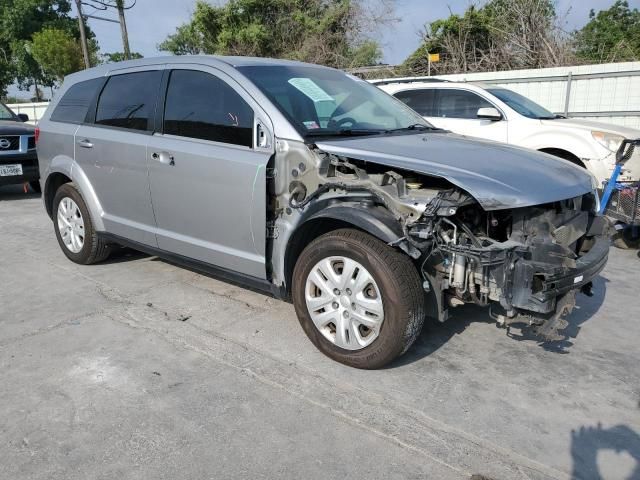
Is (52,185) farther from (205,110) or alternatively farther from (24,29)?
(24,29)

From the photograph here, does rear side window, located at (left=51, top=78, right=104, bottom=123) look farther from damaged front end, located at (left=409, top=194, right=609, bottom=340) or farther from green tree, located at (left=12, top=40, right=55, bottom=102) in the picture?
green tree, located at (left=12, top=40, right=55, bottom=102)

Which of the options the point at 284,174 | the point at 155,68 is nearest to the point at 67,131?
the point at 155,68

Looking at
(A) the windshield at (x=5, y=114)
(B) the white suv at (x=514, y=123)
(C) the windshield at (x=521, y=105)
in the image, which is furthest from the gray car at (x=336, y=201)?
(A) the windshield at (x=5, y=114)

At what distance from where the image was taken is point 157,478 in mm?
2391

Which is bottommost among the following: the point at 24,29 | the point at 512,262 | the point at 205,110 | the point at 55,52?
the point at 512,262

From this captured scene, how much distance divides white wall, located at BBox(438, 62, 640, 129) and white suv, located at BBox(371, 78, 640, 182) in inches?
172

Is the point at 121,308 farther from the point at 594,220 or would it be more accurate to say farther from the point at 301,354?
the point at 594,220

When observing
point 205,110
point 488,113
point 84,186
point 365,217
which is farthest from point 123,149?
point 488,113

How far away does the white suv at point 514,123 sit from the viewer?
6.80 meters

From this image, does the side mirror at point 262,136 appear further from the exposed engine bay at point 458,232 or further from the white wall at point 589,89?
the white wall at point 589,89

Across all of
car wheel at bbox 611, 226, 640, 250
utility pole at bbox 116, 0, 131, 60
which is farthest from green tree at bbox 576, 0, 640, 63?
utility pole at bbox 116, 0, 131, 60

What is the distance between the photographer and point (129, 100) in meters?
4.54

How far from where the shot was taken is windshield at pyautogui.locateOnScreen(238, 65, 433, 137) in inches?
143

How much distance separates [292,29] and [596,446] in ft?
78.3
